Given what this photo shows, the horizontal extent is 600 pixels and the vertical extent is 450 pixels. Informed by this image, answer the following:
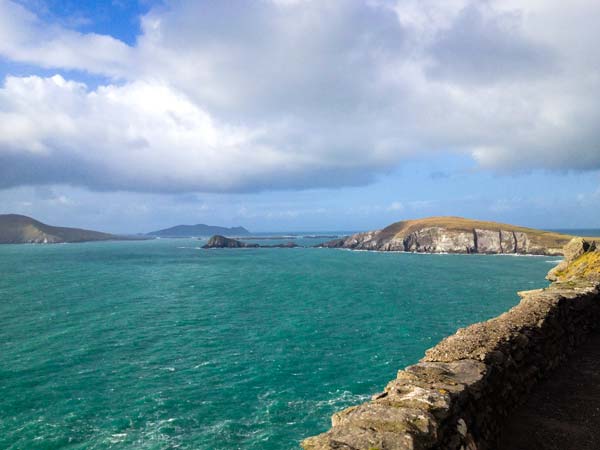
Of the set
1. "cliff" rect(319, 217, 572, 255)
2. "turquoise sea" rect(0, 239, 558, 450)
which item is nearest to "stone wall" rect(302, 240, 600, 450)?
"turquoise sea" rect(0, 239, 558, 450)

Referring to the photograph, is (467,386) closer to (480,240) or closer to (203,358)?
(203,358)

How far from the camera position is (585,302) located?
18547mm

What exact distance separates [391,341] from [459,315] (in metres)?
14.9

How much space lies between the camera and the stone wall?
7.40 m

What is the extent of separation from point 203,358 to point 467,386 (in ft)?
82.4

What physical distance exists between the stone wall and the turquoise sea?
34.8 ft

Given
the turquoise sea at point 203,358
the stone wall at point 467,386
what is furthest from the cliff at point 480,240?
the stone wall at point 467,386

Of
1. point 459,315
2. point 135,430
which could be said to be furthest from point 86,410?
point 459,315

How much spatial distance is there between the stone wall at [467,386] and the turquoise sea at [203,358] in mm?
10614

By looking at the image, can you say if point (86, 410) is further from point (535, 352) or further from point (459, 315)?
point (459, 315)

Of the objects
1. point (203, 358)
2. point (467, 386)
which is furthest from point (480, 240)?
point (467, 386)

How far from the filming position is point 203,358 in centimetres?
3050

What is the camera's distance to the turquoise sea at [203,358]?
1977 cm

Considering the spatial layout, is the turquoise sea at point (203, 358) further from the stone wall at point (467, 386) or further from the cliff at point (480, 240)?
the cliff at point (480, 240)
